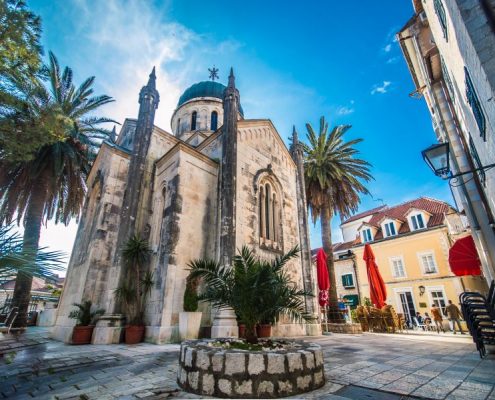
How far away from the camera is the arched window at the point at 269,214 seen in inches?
542

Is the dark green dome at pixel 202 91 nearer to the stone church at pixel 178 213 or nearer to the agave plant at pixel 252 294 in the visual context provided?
the stone church at pixel 178 213

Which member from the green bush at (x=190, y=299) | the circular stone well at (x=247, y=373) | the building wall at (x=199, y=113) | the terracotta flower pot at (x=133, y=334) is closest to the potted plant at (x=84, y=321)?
the terracotta flower pot at (x=133, y=334)

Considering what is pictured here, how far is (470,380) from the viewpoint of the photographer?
3.84 m

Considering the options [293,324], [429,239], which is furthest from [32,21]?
[429,239]

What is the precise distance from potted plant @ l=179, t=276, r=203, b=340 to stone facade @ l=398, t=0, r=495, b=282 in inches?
354

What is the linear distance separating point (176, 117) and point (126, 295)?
693 inches

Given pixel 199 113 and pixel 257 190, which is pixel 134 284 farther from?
pixel 199 113

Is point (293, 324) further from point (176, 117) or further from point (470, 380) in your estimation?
point (176, 117)

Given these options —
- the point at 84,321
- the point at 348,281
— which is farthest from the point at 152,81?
the point at 348,281

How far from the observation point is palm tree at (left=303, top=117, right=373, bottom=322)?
18859mm

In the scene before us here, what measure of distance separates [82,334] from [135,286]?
2.26 metres

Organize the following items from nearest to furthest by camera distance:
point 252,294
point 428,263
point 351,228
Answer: point 252,294 < point 428,263 < point 351,228

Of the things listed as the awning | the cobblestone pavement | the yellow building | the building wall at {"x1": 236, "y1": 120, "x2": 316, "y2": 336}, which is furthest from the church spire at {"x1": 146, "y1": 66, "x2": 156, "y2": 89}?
the yellow building

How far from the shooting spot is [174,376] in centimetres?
431
